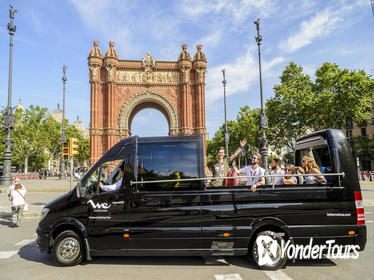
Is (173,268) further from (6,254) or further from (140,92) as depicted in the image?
(140,92)

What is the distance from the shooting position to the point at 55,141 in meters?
50.4

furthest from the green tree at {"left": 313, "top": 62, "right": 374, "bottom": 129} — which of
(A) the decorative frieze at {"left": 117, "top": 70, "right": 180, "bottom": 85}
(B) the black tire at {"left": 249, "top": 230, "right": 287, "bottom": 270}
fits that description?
(B) the black tire at {"left": 249, "top": 230, "right": 287, "bottom": 270}

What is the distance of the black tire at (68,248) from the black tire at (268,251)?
3.41 metres

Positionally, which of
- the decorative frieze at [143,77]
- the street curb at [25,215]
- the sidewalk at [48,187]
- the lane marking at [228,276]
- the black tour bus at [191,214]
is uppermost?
the decorative frieze at [143,77]

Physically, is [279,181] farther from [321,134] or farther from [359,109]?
[359,109]

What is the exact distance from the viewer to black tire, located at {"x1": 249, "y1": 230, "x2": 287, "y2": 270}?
14.1 feet

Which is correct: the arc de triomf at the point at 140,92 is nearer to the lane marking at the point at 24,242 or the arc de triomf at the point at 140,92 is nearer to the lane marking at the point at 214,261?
the lane marking at the point at 24,242

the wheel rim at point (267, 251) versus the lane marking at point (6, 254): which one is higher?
the wheel rim at point (267, 251)

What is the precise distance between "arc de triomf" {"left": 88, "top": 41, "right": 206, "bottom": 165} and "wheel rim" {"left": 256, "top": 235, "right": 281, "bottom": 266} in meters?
29.0

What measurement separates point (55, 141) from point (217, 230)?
54.5 meters

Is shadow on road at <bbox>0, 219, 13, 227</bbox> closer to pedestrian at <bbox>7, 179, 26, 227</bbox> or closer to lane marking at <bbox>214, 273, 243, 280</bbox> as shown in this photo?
pedestrian at <bbox>7, 179, 26, 227</bbox>

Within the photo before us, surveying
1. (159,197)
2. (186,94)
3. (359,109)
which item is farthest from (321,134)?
(186,94)

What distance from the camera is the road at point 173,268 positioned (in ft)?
13.3

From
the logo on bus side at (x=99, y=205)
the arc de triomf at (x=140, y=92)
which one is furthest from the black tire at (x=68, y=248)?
the arc de triomf at (x=140, y=92)
